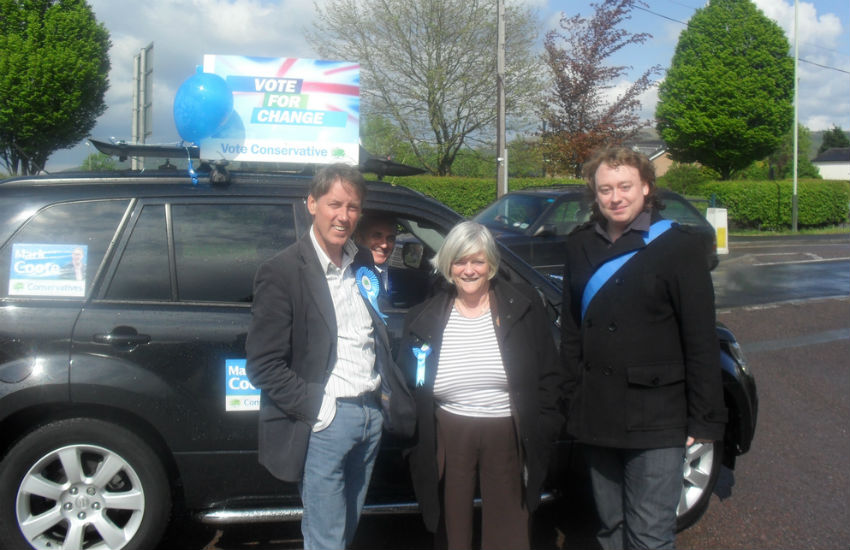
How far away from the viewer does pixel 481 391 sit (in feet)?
9.09

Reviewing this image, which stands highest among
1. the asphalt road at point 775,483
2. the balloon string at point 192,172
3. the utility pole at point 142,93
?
the utility pole at point 142,93

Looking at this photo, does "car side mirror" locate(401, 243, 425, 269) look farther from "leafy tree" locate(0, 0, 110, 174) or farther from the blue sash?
"leafy tree" locate(0, 0, 110, 174)

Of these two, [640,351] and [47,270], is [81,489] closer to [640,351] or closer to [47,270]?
[47,270]

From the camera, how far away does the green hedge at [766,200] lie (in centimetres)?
2512

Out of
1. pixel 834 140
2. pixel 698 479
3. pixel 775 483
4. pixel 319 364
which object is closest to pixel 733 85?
pixel 775 483

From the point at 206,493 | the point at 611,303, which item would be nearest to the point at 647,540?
the point at 611,303

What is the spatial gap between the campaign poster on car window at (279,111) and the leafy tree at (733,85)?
2798 centimetres

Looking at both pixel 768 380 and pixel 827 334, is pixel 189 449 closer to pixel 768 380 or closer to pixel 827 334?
pixel 768 380

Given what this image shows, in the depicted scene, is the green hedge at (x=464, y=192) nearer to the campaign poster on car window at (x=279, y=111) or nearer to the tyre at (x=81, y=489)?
the campaign poster on car window at (x=279, y=111)

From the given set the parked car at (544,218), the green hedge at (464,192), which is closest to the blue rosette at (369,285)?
the parked car at (544,218)

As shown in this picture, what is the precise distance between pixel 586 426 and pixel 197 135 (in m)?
2.17

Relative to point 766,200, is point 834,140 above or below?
above

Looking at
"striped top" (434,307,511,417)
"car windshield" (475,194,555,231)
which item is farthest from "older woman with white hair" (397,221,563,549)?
"car windshield" (475,194,555,231)

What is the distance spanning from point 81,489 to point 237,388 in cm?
79
